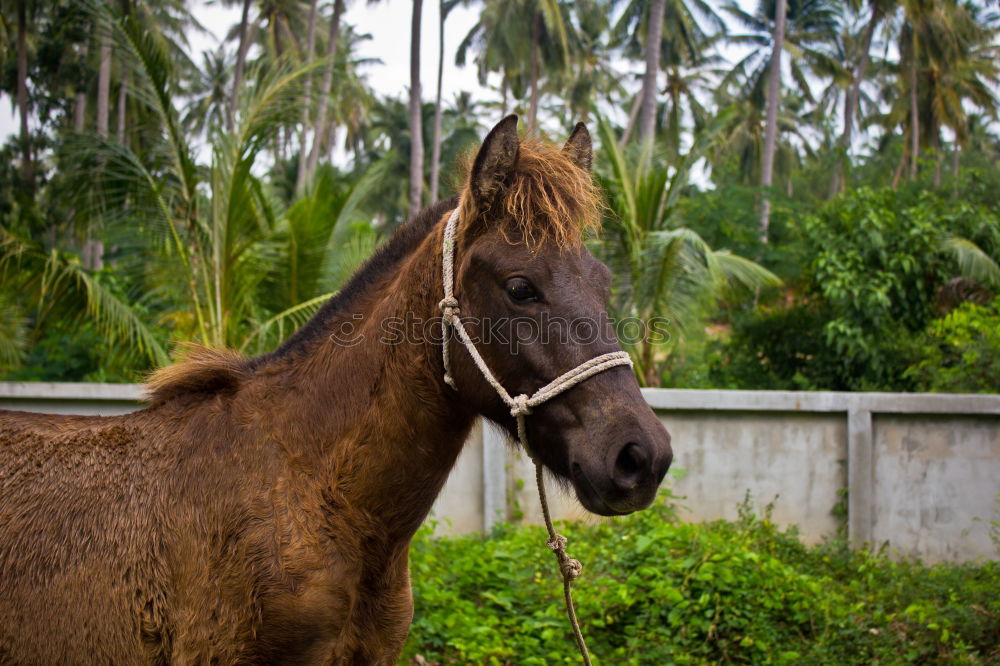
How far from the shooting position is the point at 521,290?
2.12 meters

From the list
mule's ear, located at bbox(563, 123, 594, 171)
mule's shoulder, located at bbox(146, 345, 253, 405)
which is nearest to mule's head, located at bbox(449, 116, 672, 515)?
mule's ear, located at bbox(563, 123, 594, 171)

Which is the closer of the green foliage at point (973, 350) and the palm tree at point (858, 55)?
the green foliage at point (973, 350)

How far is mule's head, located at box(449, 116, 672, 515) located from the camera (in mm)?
1880

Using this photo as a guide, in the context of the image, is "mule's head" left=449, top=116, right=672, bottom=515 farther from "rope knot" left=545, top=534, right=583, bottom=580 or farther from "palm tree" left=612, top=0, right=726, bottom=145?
"palm tree" left=612, top=0, right=726, bottom=145

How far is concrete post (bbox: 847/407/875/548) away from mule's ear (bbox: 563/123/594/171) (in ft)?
17.1

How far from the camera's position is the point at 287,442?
2254 mm

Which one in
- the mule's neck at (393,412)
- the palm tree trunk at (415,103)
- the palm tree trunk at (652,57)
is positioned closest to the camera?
the mule's neck at (393,412)

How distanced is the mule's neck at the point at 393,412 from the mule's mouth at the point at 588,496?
49cm

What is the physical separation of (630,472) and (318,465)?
0.98 metres

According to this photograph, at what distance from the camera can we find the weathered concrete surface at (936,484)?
644 cm

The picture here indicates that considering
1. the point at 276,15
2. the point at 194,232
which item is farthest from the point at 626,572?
the point at 276,15

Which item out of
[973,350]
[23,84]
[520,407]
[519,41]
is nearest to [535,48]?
[519,41]

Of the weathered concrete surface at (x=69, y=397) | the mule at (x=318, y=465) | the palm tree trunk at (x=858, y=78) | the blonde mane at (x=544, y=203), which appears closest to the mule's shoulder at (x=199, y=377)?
the mule at (x=318, y=465)

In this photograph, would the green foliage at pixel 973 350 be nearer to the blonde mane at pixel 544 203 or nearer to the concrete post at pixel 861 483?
the concrete post at pixel 861 483
